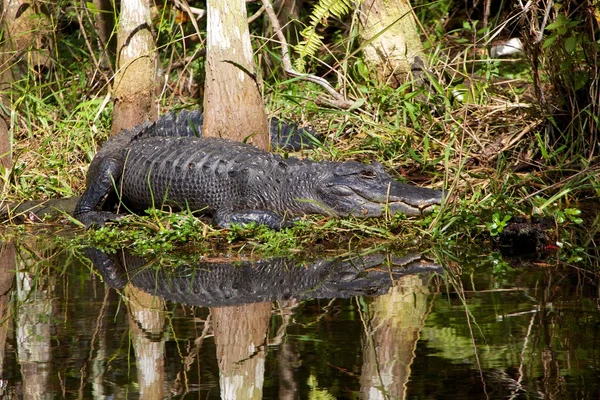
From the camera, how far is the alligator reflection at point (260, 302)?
10.8 feet

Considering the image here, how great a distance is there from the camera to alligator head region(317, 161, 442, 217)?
606cm

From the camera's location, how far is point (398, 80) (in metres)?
8.18

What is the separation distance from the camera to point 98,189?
7062mm

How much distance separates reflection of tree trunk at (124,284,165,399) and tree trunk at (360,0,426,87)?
13.2 feet

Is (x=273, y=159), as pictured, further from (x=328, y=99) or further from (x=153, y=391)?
(x=153, y=391)

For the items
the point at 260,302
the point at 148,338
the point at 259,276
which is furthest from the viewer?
the point at 259,276

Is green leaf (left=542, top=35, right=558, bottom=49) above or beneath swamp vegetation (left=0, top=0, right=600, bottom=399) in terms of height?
above

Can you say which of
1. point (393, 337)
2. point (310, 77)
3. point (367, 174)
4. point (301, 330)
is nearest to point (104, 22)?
point (310, 77)

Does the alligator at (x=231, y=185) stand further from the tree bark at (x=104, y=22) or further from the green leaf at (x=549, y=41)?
the tree bark at (x=104, y=22)

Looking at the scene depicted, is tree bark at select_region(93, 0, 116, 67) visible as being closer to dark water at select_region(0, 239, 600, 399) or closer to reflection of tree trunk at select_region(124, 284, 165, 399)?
dark water at select_region(0, 239, 600, 399)

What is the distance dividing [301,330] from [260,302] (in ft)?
1.90

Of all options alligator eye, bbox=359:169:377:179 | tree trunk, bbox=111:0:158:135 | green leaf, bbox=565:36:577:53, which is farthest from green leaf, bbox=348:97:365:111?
green leaf, bbox=565:36:577:53

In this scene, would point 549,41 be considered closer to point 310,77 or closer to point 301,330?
point 310,77

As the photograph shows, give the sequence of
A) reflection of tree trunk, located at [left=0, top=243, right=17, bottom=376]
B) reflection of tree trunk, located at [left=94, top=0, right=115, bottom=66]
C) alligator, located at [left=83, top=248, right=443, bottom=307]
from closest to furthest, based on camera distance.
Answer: reflection of tree trunk, located at [left=0, top=243, right=17, bottom=376] → alligator, located at [left=83, top=248, right=443, bottom=307] → reflection of tree trunk, located at [left=94, top=0, right=115, bottom=66]
